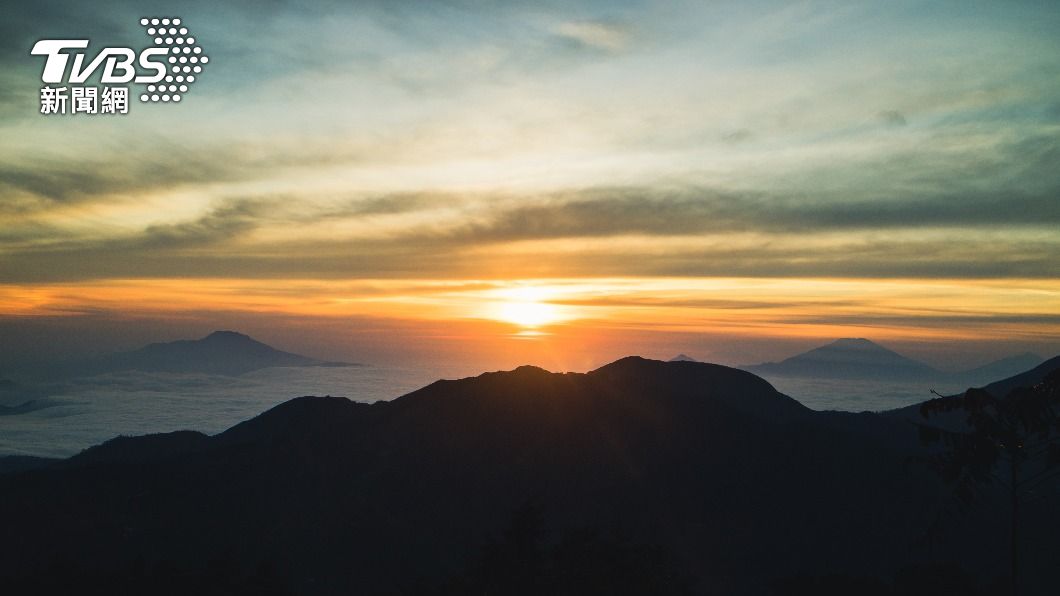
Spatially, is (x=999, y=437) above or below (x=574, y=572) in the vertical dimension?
above

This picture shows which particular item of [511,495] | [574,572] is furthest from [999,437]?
[511,495]

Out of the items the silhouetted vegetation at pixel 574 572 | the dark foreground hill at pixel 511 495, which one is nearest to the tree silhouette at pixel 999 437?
the silhouetted vegetation at pixel 574 572

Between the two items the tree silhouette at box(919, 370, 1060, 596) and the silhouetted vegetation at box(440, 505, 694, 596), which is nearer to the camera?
the tree silhouette at box(919, 370, 1060, 596)

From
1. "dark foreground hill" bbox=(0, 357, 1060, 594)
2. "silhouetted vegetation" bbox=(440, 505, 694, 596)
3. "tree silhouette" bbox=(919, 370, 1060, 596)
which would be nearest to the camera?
"tree silhouette" bbox=(919, 370, 1060, 596)

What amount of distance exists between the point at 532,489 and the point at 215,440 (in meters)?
106

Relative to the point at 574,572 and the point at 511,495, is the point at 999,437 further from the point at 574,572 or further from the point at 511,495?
the point at 511,495

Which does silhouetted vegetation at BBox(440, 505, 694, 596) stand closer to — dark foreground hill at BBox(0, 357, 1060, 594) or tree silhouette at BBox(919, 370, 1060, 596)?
tree silhouette at BBox(919, 370, 1060, 596)

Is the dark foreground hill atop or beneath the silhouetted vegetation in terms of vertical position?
beneath

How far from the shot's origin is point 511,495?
122 metres

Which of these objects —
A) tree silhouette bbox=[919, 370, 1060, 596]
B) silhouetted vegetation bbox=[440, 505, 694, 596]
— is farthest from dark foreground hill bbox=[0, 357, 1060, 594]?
tree silhouette bbox=[919, 370, 1060, 596]

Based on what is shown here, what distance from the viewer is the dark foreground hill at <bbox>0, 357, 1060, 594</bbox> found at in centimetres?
10294

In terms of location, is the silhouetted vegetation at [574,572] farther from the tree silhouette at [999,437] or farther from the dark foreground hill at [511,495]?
the dark foreground hill at [511,495]

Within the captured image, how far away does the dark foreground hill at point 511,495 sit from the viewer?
103m

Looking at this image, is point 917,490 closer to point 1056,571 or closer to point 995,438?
point 1056,571
